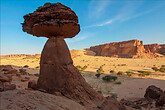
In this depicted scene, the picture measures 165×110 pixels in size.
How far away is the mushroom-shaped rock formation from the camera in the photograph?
4.36 m

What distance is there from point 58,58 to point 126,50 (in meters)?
61.0

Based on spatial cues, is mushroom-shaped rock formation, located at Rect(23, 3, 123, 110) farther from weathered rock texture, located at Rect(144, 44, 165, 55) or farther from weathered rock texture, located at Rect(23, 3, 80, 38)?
weathered rock texture, located at Rect(144, 44, 165, 55)

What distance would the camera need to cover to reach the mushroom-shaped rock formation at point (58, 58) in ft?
14.3

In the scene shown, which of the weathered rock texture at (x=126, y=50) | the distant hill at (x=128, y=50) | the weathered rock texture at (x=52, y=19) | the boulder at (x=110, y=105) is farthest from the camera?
the distant hill at (x=128, y=50)

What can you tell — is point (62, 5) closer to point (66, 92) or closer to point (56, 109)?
point (66, 92)

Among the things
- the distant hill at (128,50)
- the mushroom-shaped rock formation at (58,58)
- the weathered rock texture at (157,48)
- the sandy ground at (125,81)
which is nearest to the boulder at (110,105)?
the mushroom-shaped rock formation at (58,58)

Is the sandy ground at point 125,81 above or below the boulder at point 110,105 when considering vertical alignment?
below

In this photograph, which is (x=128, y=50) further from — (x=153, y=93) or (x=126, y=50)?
(x=153, y=93)

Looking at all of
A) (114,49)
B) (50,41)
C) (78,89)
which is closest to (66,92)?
(78,89)

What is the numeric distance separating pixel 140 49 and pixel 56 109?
62.5m

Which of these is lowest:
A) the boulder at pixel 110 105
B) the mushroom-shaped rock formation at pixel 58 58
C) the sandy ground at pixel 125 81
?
the sandy ground at pixel 125 81

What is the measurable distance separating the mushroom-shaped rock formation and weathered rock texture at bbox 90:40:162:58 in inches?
2093

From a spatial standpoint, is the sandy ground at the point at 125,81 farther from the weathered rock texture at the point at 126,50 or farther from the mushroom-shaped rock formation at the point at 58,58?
the weathered rock texture at the point at 126,50

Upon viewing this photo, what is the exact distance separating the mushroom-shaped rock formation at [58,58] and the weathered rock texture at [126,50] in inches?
2093
